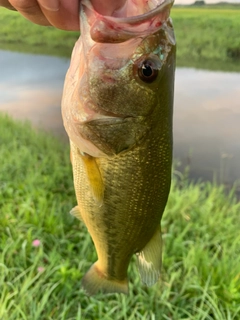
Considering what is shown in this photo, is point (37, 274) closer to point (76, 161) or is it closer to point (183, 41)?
point (76, 161)

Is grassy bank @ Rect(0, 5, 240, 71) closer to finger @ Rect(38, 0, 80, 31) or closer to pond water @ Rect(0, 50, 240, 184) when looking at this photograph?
pond water @ Rect(0, 50, 240, 184)

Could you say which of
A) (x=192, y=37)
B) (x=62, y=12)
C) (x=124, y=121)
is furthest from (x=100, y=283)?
(x=192, y=37)

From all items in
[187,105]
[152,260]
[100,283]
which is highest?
[152,260]

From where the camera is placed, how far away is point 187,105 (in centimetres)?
368

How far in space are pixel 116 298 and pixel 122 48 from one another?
52.0 inches

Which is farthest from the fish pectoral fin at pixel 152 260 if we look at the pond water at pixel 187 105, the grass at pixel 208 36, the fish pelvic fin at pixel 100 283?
the grass at pixel 208 36

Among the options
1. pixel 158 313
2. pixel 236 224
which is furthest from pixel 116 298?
pixel 236 224

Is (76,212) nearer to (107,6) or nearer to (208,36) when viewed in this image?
(107,6)

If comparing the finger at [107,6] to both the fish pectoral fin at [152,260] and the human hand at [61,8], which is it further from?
the fish pectoral fin at [152,260]

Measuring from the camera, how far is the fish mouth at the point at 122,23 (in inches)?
24.1

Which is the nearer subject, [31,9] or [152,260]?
[31,9]

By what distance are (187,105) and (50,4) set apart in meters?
3.18

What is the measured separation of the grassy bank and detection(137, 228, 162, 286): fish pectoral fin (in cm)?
284

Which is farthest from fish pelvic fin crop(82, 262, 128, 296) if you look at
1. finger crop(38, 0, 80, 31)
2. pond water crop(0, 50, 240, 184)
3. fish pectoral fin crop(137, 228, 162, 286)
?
pond water crop(0, 50, 240, 184)
